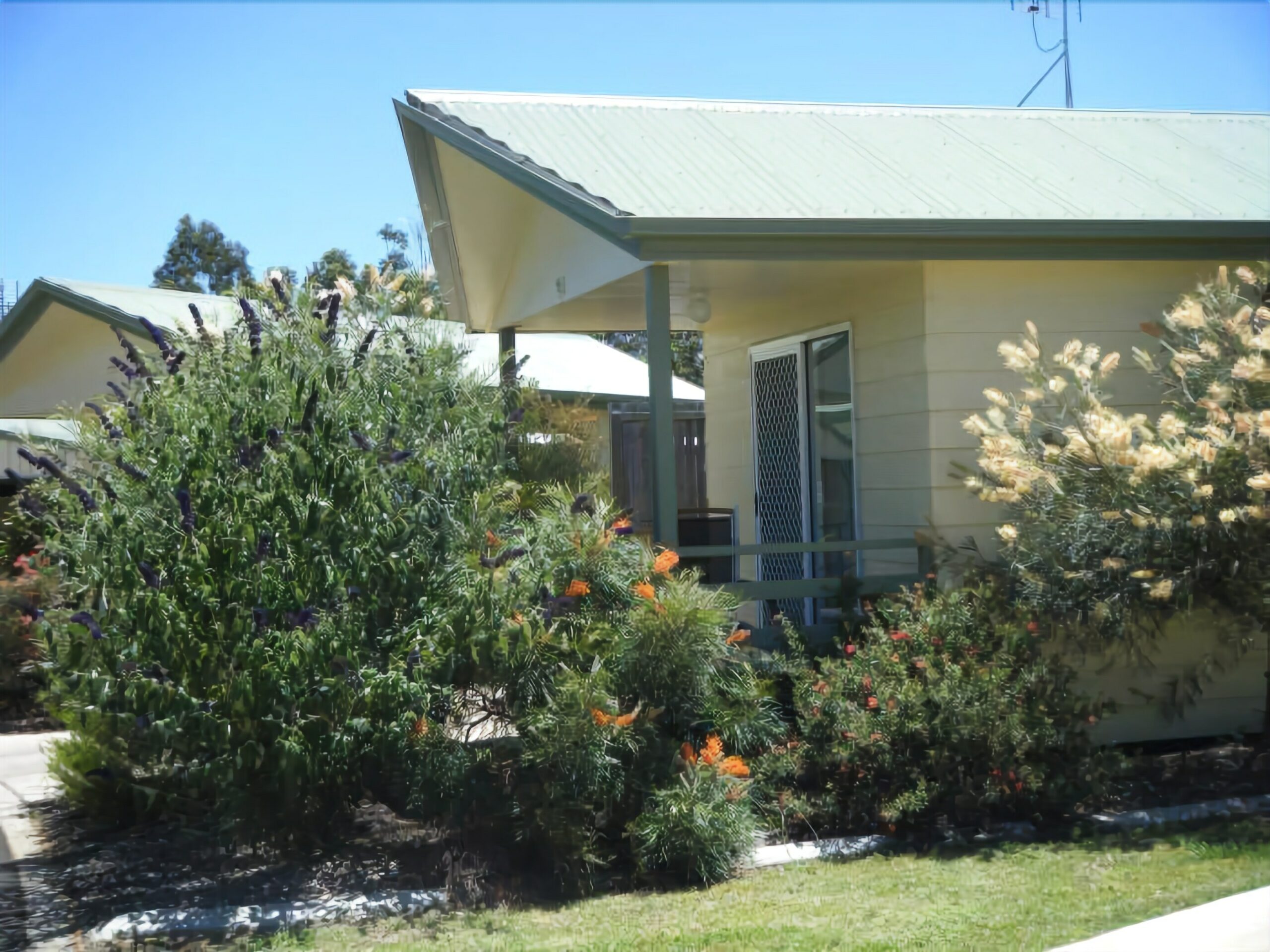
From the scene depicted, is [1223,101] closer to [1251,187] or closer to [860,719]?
[1251,187]

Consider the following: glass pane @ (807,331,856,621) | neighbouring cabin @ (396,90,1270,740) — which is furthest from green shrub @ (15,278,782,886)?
glass pane @ (807,331,856,621)

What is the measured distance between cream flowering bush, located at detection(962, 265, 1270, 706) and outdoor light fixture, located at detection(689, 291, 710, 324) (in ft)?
9.83

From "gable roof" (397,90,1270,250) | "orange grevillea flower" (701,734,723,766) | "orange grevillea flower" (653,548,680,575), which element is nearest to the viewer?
"orange grevillea flower" (701,734,723,766)

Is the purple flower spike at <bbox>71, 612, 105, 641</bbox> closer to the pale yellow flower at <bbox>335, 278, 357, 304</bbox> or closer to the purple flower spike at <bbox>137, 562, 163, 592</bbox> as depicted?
the purple flower spike at <bbox>137, 562, 163, 592</bbox>

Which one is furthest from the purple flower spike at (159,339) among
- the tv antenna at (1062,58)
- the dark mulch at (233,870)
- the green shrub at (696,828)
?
the tv antenna at (1062,58)

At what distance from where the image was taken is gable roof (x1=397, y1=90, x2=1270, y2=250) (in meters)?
7.15

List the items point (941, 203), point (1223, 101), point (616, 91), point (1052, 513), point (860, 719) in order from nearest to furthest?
point (860, 719) < point (1052, 513) < point (941, 203) < point (616, 91) < point (1223, 101)

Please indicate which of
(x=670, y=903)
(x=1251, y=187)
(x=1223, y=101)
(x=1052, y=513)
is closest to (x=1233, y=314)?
(x=1052, y=513)

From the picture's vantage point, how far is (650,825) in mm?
5551

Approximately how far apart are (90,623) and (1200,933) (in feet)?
15.2

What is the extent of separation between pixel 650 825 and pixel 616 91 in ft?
21.7

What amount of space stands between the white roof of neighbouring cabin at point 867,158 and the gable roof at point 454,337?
1474mm

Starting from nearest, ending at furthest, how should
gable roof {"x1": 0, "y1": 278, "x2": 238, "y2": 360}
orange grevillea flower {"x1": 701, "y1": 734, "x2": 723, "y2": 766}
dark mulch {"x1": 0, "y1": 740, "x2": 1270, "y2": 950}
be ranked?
dark mulch {"x1": 0, "y1": 740, "x2": 1270, "y2": 950}, orange grevillea flower {"x1": 701, "y1": 734, "x2": 723, "y2": 766}, gable roof {"x1": 0, "y1": 278, "x2": 238, "y2": 360}

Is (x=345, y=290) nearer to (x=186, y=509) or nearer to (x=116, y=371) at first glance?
(x=186, y=509)
